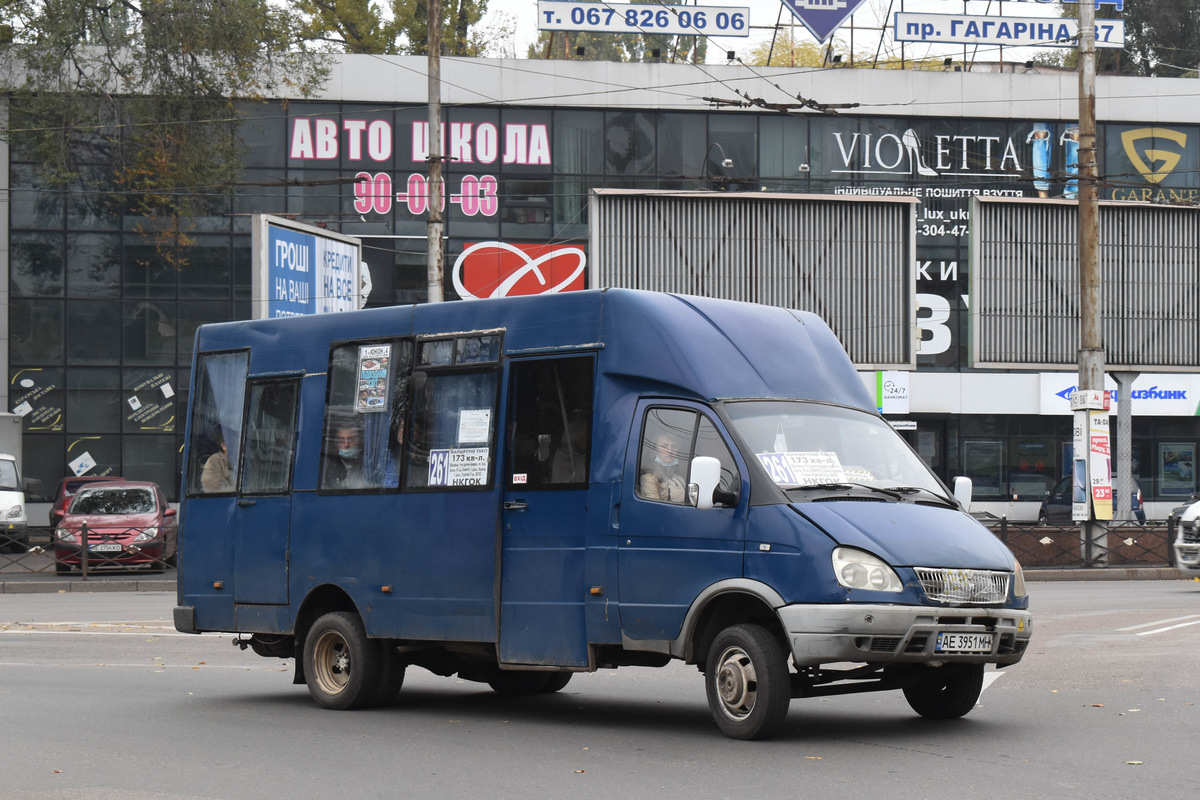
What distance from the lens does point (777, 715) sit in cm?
882

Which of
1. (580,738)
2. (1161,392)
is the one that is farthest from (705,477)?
(1161,392)

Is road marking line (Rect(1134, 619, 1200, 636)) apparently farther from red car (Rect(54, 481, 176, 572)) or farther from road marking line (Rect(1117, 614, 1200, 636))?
red car (Rect(54, 481, 176, 572))

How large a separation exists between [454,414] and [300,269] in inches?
742

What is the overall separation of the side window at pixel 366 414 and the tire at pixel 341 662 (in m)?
1.01

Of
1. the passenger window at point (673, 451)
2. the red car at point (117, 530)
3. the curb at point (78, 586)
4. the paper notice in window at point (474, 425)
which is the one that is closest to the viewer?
the passenger window at point (673, 451)

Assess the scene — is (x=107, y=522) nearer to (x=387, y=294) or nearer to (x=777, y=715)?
(x=387, y=294)

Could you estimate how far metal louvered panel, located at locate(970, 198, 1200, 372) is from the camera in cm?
Answer: 3416

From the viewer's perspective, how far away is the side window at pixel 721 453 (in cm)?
929

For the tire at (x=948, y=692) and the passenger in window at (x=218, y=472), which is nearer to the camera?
the tire at (x=948, y=692)

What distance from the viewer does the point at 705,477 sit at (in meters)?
9.09

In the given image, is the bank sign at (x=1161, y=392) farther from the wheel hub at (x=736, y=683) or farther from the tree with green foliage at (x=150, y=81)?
the wheel hub at (x=736, y=683)

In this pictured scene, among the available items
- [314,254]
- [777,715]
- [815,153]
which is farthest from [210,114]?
[777,715]

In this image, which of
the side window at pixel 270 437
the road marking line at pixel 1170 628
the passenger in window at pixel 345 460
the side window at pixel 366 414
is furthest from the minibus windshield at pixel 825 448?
the road marking line at pixel 1170 628

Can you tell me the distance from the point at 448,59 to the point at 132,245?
1001cm
